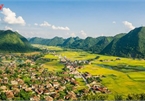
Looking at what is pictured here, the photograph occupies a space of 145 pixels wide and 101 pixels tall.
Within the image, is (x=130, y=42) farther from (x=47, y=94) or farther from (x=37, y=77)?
(x=47, y=94)

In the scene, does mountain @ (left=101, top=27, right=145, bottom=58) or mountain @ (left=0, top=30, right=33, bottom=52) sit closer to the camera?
mountain @ (left=101, top=27, right=145, bottom=58)

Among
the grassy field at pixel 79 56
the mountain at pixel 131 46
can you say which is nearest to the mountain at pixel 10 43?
the grassy field at pixel 79 56

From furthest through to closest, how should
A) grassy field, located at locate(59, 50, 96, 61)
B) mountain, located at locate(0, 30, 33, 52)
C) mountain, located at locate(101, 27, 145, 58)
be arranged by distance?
mountain, located at locate(0, 30, 33, 52) → mountain, located at locate(101, 27, 145, 58) → grassy field, located at locate(59, 50, 96, 61)

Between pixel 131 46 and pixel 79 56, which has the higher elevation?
pixel 131 46

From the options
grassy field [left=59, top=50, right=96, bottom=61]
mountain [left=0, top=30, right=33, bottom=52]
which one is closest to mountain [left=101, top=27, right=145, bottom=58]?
grassy field [left=59, top=50, right=96, bottom=61]

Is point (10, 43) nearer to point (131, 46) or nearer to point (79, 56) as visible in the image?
point (79, 56)

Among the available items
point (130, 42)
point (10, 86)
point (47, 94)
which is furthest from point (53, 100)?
point (130, 42)

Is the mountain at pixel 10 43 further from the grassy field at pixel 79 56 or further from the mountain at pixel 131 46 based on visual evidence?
the mountain at pixel 131 46

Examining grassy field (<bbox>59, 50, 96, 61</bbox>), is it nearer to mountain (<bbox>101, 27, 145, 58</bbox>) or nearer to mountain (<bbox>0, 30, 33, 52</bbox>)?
mountain (<bbox>101, 27, 145, 58</bbox>)

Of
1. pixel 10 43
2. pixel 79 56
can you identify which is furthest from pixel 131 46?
pixel 10 43
